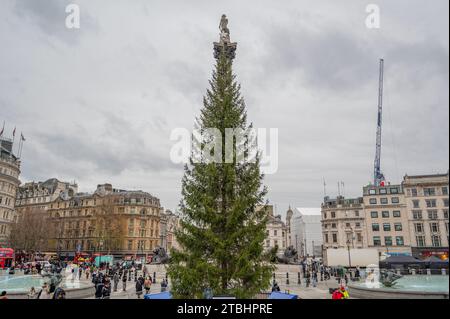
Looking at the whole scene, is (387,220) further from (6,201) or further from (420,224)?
(6,201)

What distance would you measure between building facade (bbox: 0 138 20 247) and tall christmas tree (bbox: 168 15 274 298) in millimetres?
66674

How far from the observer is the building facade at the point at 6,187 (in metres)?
66.7

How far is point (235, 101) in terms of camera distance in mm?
20500

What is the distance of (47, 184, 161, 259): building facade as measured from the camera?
87000 mm

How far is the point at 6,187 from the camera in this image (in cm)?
6781

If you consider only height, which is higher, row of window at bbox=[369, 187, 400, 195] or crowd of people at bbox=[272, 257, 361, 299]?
row of window at bbox=[369, 187, 400, 195]

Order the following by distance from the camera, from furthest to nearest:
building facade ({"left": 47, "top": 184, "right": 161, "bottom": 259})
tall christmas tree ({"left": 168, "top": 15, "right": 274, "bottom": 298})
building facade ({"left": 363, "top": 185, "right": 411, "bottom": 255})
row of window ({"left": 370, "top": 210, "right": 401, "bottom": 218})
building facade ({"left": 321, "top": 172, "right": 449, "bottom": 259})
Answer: building facade ({"left": 47, "top": 184, "right": 161, "bottom": 259}) < row of window ({"left": 370, "top": 210, "right": 401, "bottom": 218}) < building facade ({"left": 363, "top": 185, "right": 411, "bottom": 255}) < building facade ({"left": 321, "top": 172, "right": 449, "bottom": 259}) < tall christmas tree ({"left": 168, "top": 15, "right": 274, "bottom": 298})

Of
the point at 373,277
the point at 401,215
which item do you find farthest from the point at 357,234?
the point at 373,277

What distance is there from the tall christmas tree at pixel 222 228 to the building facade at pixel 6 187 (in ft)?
219

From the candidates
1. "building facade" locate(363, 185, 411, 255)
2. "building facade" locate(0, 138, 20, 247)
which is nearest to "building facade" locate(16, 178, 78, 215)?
"building facade" locate(0, 138, 20, 247)

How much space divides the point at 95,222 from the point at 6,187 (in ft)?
81.1

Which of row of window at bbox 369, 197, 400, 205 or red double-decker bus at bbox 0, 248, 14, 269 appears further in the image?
row of window at bbox 369, 197, 400, 205

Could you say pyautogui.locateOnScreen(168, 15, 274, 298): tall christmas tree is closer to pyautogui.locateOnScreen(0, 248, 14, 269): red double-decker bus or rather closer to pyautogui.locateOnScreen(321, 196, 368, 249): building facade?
pyautogui.locateOnScreen(0, 248, 14, 269): red double-decker bus
